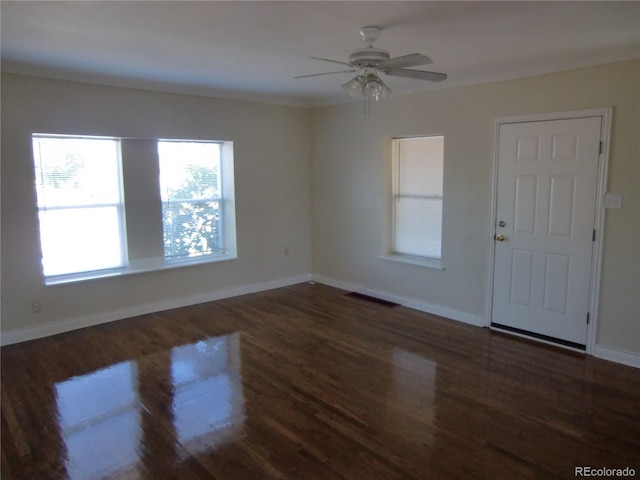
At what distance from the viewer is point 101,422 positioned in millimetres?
2906

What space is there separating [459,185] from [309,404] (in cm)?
277

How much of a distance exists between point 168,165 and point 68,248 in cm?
138

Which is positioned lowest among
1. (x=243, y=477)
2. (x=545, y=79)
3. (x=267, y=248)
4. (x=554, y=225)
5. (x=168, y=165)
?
(x=243, y=477)

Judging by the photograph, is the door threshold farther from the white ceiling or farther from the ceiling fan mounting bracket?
the ceiling fan mounting bracket

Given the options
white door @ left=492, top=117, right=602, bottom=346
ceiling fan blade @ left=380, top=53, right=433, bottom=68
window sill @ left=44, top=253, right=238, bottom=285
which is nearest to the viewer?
ceiling fan blade @ left=380, top=53, right=433, bottom=68

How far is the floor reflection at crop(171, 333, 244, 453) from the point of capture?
2.76 metres

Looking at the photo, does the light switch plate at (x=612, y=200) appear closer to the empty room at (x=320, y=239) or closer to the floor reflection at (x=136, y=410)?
the empty room at (x=320, y=239)

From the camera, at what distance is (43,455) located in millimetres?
2561

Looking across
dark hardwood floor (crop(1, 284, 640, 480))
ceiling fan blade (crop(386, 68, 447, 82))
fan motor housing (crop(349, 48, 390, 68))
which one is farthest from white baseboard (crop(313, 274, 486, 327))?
fan motor housing (crop(349, 48, 390, 68))

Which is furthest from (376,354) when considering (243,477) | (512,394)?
(243,477)

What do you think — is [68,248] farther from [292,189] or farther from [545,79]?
[545,79]

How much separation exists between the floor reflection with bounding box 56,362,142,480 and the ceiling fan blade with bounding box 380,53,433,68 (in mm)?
2750

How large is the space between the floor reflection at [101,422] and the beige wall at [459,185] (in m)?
3.14

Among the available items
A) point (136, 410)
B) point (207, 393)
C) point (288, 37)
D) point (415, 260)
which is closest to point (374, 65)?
point (288, 37)
